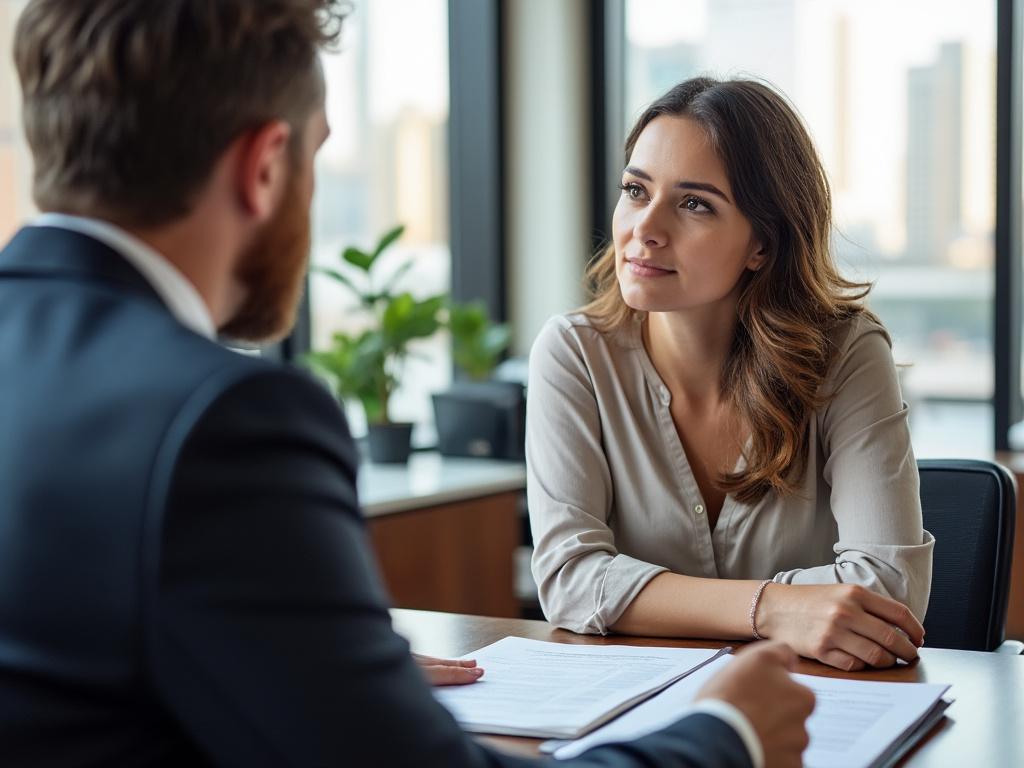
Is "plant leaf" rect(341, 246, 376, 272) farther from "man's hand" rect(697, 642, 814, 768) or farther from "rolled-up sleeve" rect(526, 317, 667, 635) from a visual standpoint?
"man's hand" rect(697, 642, 814, 768)

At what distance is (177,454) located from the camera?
70 centimetres

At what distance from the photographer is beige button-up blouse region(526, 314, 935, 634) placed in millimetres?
1679

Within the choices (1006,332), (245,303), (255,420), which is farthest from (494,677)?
(1006,332)

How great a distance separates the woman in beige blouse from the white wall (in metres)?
2.54

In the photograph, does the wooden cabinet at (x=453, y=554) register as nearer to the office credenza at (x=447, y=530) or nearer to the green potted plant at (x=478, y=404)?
the office credenza at (x=447, y=530)

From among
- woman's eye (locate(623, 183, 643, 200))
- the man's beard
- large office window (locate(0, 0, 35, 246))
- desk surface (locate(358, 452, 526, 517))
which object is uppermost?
large office window (locate(0, 0, 35, 246))

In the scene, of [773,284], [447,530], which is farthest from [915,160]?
[773,284]

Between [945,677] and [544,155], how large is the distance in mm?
3430

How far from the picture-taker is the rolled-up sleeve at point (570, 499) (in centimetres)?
164

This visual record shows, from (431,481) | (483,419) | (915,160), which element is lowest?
(431,481)

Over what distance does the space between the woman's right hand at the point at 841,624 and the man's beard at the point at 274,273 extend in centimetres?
78

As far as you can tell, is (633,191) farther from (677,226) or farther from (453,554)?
(453,554)

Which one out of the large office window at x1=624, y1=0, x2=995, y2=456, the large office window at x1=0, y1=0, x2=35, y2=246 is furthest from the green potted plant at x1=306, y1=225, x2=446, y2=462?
the large office window at x1=624, y1=0, x2=995, y2=456

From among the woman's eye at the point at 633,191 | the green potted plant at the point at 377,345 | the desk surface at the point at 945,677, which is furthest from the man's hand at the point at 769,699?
the green potted plant at the point at 377,345
